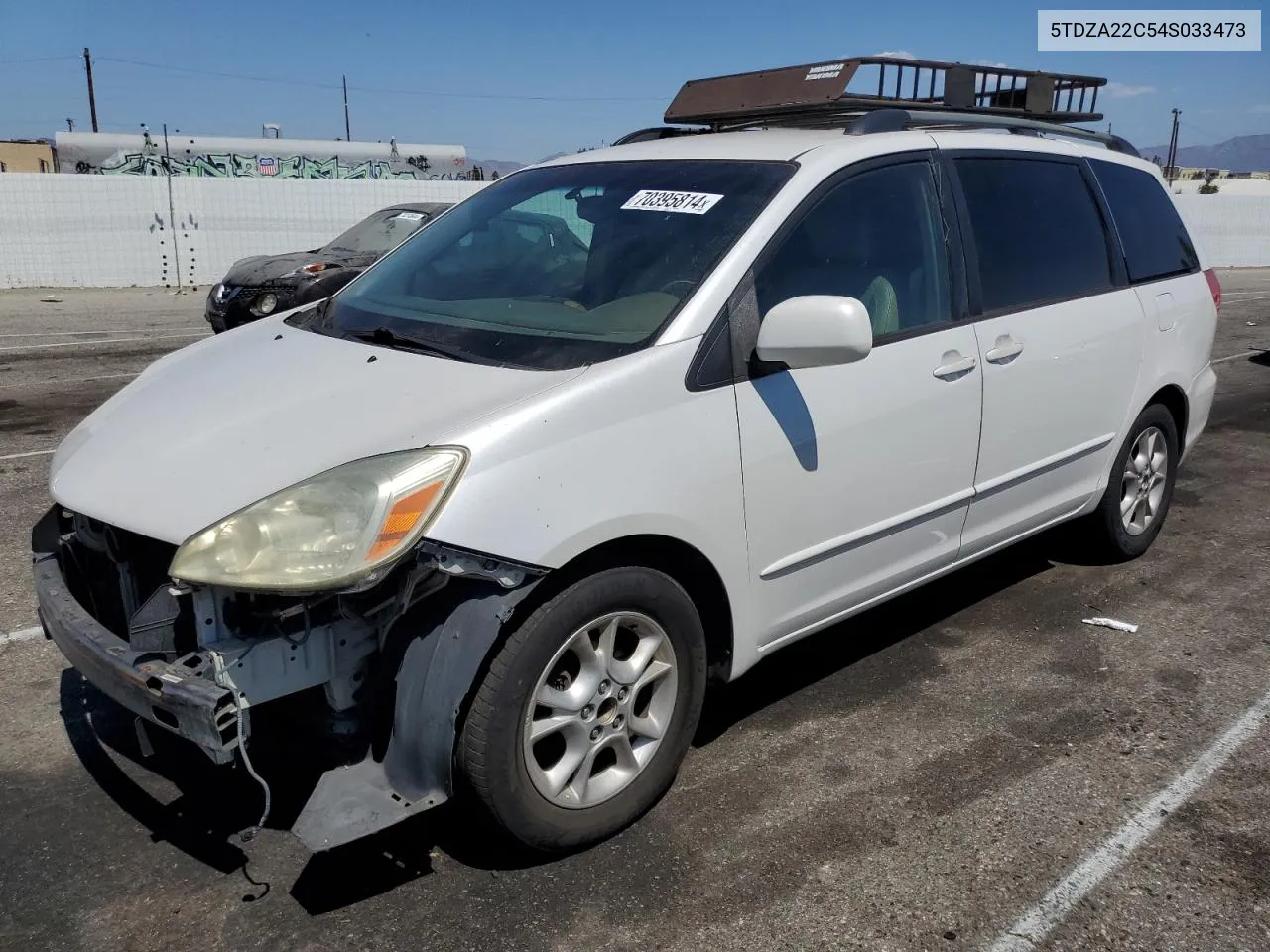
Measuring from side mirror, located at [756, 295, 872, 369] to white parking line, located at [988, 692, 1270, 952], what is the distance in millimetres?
1475

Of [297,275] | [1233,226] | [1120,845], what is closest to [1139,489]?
[1120,845]

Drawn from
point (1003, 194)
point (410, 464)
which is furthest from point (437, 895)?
point (1003, 194)

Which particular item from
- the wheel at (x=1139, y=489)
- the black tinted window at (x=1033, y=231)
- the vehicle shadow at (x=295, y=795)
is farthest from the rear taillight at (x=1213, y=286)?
the vehicle shadow at (x=295, y=795)

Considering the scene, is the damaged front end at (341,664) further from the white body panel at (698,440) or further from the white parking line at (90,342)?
the white parking line at (90,342)

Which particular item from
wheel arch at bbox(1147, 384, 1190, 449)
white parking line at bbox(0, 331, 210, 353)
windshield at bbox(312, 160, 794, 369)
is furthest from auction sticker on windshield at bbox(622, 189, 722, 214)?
white parking line at bbox(0, 331, 210, 353)

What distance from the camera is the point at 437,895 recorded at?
2697mm

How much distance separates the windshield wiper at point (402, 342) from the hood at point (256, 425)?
3cm

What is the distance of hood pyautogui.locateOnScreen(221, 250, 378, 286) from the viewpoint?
40.0 feet

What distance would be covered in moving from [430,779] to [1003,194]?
296cm

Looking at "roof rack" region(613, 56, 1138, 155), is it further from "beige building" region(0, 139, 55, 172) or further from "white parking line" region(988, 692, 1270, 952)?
"beige building" region(0, 139, 55, 172)

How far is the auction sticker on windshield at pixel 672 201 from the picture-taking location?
10.8ft

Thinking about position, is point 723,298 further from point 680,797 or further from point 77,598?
point 77,598

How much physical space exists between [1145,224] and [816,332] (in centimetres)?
276

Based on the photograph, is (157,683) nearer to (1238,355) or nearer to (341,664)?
(341,664)
